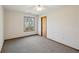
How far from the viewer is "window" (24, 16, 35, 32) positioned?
6.81 meters

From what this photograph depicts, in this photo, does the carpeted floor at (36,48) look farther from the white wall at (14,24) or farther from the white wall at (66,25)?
the white wall at (14,24)

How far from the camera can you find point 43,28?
6.93m

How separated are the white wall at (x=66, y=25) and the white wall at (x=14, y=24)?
2394mm

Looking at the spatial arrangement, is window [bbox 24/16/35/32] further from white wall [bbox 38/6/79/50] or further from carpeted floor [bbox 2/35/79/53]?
carpeted floor [bbox 2/35/79/53]

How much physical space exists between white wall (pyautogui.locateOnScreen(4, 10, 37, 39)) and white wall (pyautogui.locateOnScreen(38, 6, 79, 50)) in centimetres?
239

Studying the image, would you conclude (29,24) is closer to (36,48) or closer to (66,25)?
(36,48)

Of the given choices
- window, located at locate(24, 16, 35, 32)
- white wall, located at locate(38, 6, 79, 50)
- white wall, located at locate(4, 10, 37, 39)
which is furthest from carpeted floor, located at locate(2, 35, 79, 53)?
window, located at locate(24, 16, 35, 32)

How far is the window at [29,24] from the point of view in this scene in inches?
268

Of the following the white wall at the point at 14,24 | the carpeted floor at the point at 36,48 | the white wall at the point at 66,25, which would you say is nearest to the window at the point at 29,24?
Result: the white wall at the point at 14,24

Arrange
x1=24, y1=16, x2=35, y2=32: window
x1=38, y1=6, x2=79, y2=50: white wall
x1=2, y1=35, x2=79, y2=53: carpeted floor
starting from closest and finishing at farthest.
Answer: x1=2, y1=35, x2=79, y2=53: carpeted floor
x1=38, y1=6, x2=79, y2=50: white wall
x1=24, y1=16, x2=35, y2=32: window

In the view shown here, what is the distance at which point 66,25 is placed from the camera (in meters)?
→ 4.07
